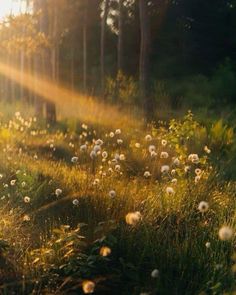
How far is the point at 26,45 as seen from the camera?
36.9 feet

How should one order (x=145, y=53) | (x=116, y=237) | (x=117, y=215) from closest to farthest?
(x=116, y=237)
(x=117, y=215)
(x=145, y=53)

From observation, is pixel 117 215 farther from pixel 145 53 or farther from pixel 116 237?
pixel 145 53

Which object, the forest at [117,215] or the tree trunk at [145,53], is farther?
the tree trunk at [145,53]

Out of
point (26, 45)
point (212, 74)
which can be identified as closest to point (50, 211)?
point (26, 45)

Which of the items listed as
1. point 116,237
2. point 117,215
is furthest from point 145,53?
point 116,237

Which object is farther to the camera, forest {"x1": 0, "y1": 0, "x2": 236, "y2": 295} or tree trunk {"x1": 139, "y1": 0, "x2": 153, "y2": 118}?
tree trunk {"x1": 139, "y1": 0, "x2": 153, "y2": 118}

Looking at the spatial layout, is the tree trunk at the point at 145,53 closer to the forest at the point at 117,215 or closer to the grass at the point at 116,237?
the forest at the point at 117,215

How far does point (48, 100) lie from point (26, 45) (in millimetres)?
5958

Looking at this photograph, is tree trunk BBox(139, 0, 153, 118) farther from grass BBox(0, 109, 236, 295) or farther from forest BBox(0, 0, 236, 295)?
grass BBox(0, 109, 236, 295)

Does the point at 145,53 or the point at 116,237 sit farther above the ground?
the point at 145,53

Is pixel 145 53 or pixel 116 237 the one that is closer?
pixel 116 237

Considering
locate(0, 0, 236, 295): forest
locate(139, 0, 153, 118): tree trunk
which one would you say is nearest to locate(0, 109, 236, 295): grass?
locate(0, 0, 236, 295): forest

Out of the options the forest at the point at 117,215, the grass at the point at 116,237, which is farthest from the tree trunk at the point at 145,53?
the grass at the point at 116,237

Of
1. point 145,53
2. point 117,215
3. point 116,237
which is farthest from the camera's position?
point 145,53
